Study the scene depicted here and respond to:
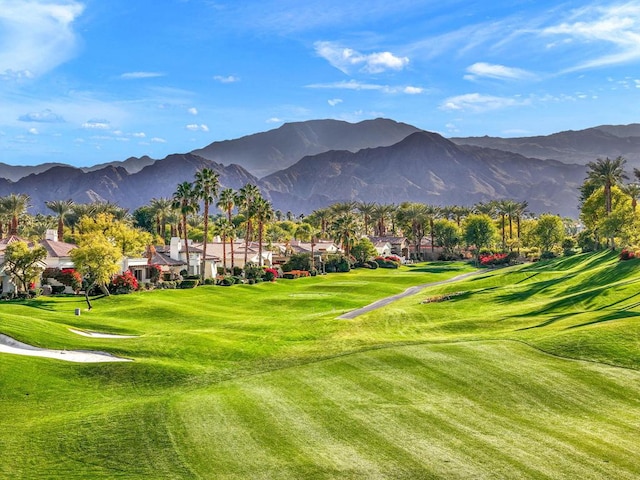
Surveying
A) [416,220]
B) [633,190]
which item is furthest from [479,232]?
[633,190]

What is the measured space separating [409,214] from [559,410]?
15958cm

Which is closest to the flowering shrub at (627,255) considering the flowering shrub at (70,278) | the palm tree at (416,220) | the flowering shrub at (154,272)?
the flowering shrub at (154,272)

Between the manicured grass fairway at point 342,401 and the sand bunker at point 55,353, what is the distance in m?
0.82

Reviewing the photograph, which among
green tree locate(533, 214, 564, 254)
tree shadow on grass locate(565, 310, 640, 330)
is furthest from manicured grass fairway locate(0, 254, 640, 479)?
green tree locate(533, 214, 564, 254)

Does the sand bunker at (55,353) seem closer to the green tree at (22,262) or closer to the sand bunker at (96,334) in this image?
the sand bunker at (96,334)

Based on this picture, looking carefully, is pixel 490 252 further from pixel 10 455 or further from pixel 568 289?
pixel 10 455

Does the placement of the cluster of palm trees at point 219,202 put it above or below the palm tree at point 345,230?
above

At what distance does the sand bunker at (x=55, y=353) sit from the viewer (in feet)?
107

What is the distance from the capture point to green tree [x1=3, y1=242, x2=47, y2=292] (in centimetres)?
6681

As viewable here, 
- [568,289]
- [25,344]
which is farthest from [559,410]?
[568,289]

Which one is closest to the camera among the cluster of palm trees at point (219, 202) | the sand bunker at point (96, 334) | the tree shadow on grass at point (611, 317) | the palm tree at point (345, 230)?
the tree shadow on grass at point (611, 317)

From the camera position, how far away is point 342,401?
1012 inches

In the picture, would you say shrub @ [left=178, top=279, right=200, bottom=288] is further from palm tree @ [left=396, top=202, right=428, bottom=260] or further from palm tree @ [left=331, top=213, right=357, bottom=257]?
palm tree @ [left=396, top=202, right=428, bottom=260]

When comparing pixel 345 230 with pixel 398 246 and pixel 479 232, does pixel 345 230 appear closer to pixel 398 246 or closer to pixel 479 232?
pixel 479 232
